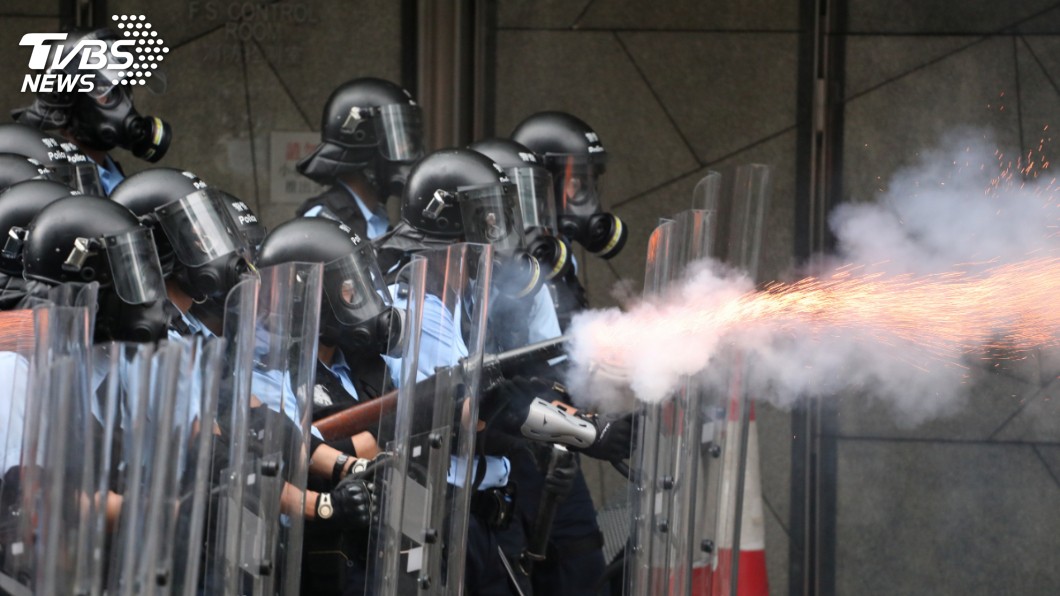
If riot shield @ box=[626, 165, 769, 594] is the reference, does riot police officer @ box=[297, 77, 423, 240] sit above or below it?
above

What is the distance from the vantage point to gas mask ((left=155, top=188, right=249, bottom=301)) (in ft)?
13.5

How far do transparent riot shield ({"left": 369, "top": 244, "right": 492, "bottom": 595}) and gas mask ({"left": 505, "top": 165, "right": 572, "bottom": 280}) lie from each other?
4.74ft

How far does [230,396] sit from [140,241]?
2.35ft

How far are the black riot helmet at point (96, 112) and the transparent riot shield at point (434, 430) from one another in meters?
2.53

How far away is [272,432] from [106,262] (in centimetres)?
75

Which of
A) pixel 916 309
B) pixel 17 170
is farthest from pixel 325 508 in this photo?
pixel 916 309

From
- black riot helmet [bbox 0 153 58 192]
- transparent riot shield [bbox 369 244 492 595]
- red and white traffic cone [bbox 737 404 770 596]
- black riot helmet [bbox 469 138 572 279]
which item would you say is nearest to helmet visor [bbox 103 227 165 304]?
transparent riot shield [bbox 369 244 492 595]

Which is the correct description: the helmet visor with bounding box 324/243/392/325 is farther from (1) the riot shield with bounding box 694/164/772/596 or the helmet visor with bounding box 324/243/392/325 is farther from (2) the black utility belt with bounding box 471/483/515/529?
(1) the riot shield with bounding box 694/164/772/596

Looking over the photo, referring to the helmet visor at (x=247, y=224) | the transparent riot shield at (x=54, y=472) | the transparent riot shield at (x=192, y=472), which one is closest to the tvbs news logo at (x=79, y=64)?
the helmet visor at (x=247, y=224)

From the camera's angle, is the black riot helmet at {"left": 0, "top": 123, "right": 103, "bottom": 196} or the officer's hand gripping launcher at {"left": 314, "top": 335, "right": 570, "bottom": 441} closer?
the officer's hand gripping launcher at {"left": 314, "top": 335, "right": 570, "bottom": 441}

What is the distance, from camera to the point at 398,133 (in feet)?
18.6

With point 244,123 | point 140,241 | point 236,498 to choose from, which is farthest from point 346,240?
point 244,123

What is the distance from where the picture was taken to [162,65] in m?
6.58

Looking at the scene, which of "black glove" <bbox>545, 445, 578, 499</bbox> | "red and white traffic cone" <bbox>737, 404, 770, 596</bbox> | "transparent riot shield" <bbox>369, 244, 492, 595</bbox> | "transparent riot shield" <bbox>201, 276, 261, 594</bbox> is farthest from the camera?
"red and white traffic cone" <bbox>737, 404, 770, 596</bbox>
